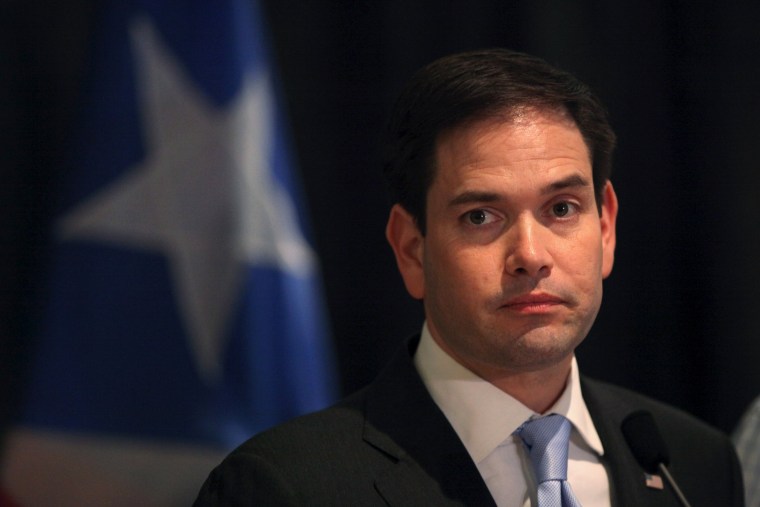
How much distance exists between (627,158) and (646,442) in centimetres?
182

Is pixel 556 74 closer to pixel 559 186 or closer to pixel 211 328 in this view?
pixel 559 186

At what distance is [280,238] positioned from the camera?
3107 mm

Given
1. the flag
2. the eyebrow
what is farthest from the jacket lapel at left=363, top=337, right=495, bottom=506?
the flag

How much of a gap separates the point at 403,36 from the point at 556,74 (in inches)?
65.8

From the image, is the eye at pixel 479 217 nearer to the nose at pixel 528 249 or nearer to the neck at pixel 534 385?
the nose at pixel 528 249

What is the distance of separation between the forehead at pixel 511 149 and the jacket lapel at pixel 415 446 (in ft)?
1.28

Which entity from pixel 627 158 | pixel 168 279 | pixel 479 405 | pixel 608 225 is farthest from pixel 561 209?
pixel 627 158

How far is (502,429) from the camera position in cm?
183

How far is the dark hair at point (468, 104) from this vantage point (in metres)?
1.85

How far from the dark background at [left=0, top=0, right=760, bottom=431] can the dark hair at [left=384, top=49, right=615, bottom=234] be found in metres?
1.52

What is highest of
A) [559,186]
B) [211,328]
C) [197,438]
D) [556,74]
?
[556,74]

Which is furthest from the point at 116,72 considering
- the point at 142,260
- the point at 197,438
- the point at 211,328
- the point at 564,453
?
the point at 564,453

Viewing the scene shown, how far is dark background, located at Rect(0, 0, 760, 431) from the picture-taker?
3.53 meters

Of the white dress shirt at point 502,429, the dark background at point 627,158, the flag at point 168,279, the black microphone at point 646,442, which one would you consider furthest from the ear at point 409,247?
the dark background at point 627,158
